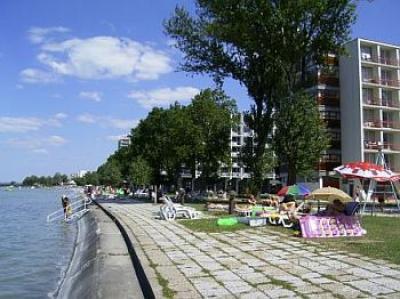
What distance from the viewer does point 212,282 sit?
348 inches

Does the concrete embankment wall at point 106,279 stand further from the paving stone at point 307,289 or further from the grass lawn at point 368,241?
the grass lawn at point 368,241

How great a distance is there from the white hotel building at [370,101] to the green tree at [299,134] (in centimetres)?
3881

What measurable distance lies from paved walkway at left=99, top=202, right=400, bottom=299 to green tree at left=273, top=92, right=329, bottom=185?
21.5 meters

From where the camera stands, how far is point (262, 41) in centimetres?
3753

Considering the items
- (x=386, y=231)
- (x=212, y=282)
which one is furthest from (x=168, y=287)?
(x=386, y=231)

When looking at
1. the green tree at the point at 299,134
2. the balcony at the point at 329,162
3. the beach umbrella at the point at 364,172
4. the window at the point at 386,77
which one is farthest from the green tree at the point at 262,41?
the window at the point at 386,77

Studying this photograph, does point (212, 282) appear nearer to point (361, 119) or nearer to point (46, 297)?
point (46, 297)

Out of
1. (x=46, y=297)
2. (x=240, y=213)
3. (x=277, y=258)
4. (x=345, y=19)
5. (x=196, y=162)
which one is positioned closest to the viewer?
(x=277, y=258)

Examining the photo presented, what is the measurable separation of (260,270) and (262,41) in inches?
1167

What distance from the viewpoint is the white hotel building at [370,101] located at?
2886 inches

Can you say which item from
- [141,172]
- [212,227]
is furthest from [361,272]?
[141,172]

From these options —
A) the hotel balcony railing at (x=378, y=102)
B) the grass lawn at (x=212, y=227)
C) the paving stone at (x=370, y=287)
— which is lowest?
the paving stone at (x=370, y=287)

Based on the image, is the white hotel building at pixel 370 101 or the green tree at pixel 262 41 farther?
the white hotel building at pixel 370 101

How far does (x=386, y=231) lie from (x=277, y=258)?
7440mm
